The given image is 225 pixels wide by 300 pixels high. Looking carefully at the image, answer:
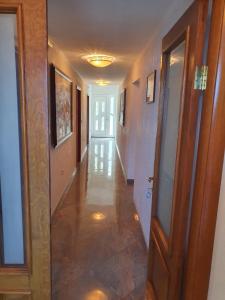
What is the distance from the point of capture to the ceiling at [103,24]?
1824 mm

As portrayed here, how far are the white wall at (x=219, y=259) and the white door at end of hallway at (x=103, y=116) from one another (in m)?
10.1

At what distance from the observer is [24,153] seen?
1.17 m

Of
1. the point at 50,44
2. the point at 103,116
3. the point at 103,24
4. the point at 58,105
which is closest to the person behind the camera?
the point at 103,24

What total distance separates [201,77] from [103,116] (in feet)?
33.0

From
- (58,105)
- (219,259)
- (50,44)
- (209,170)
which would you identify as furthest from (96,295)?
(50,44)

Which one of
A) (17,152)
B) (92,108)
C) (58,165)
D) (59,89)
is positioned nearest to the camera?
(17,152)

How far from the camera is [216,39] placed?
0.93 m

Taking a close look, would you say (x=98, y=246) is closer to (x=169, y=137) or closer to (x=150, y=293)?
(x=150, y=293)

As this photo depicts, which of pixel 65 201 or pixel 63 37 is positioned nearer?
pixel 63 37

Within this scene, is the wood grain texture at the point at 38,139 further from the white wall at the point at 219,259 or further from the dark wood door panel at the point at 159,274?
the white wall at the point at 219,259

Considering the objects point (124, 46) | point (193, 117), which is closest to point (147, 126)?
point (124, 46)

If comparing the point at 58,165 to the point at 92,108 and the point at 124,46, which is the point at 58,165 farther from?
the point at 92,108

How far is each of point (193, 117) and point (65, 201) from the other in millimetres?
3143

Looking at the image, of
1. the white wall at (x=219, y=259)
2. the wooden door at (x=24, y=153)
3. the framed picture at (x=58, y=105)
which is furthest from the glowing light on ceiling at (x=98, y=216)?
the white wall at (x=219, y=259)
